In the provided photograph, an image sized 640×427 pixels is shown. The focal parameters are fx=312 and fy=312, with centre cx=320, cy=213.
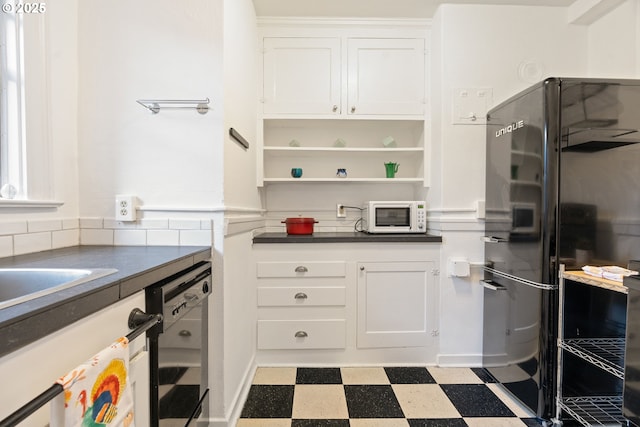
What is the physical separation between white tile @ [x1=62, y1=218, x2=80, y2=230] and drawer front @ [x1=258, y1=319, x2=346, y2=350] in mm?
1212

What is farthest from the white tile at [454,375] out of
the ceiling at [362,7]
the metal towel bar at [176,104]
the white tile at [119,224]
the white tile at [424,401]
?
the ceiling at [362,7]

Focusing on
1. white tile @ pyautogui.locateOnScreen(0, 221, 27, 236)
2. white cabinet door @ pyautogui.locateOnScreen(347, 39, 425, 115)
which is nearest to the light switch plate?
white cabinet door @ pyautogui.locateOnScreen(347, 39, 425, 115)

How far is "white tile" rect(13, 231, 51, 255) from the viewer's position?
1.17 metres

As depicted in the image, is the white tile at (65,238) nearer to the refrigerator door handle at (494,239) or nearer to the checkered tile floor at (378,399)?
the checkered tile floor at (378,399)

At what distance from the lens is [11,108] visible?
125 centimetres

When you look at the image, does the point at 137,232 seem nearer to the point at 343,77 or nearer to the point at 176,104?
the point at 176,104

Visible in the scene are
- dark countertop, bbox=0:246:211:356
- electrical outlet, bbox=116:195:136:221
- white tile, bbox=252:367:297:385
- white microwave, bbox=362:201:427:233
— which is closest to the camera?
dark countertop, bbox=0:246:211:356

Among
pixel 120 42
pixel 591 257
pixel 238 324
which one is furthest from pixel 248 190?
pixel 591 257

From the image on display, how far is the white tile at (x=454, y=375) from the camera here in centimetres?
199

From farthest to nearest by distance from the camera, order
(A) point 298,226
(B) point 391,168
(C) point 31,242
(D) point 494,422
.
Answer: (B) point 391,168, (A) point 298,226, (D) point 494,422, (C) point 31,242

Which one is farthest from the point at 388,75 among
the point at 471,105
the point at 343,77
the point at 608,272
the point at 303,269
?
the point at 608,272

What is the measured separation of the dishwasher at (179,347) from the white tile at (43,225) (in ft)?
2.07

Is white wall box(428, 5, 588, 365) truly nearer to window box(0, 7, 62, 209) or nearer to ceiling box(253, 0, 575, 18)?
ceiling box(253, 0, 575, 18)

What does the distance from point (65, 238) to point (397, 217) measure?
1.99 metres
